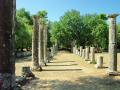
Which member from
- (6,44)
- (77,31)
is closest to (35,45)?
(6,44)

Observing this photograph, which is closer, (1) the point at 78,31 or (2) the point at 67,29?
(2) the point at 67,29

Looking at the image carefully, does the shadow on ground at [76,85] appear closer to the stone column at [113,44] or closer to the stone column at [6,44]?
the stone column at [113,44]

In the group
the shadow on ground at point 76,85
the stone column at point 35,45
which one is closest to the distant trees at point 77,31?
the stone column at point 35,45

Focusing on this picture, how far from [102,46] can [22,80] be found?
6932 cm

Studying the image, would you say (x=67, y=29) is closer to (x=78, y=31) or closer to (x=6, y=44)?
(x=78, y=31)

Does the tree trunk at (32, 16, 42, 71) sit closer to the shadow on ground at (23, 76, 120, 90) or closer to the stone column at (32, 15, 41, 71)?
the stone column at (32, 15, 41, 71)

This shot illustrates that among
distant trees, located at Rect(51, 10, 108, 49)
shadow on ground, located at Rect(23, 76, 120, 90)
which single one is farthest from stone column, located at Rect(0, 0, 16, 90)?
distant trees, located at Rect(51, 10, 108, 49)

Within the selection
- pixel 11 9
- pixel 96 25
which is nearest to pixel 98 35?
pixel 96 25

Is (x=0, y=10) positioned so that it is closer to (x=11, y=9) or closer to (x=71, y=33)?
(x=11, y=9)

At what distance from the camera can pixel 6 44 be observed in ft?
12.8

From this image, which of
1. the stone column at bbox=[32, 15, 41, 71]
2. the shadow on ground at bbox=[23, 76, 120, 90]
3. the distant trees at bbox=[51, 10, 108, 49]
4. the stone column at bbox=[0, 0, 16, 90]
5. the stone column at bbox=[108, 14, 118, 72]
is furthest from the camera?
the distant trees at bbox=[51, 10, 108, 49]

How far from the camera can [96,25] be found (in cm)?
8169

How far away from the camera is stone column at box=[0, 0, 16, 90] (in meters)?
3.87

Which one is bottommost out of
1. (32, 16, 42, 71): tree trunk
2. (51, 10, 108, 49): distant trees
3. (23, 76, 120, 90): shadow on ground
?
(23, 76, 120, 90): shadow on ground
